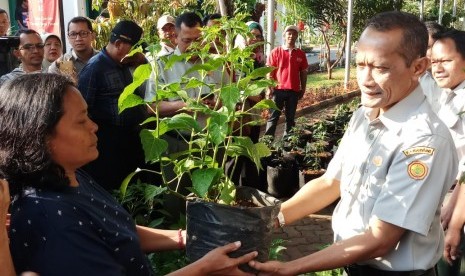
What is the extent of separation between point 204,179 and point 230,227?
25 centimetres

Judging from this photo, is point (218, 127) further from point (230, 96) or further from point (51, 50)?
point (51, 50)

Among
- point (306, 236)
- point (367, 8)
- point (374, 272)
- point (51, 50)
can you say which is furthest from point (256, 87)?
point (367, 8)

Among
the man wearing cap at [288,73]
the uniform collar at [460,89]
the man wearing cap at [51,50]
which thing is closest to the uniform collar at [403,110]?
the uniform collar at [460,89]

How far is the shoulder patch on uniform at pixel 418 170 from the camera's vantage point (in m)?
1.47

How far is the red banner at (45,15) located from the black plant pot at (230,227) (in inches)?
218

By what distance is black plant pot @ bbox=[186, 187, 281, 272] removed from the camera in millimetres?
1561

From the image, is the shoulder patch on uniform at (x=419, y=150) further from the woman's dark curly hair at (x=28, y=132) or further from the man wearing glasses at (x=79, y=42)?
the man wearing glasses at (x=79, y=42)

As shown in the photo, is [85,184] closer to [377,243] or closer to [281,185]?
[377,243]

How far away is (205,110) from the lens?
180 centimetres

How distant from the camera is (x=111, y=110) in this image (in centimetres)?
356

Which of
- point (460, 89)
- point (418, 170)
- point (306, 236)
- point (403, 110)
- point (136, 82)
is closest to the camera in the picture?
point (418, 170)

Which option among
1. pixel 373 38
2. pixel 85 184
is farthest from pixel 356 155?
pixel 85 184

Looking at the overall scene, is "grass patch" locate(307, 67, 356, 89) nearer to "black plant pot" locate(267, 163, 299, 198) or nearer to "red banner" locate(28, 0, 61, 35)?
"red banner" locate(28, 0, 61, 35)

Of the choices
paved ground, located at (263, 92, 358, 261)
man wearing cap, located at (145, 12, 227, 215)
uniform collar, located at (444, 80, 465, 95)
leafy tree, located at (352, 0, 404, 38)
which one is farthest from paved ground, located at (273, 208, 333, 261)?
leafy tree, located at (352, 0, 404, 38)
